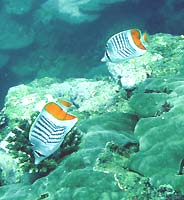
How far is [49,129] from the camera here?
2.59m

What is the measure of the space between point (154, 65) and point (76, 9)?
769cm

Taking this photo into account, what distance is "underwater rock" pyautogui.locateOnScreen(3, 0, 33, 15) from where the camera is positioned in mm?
14891

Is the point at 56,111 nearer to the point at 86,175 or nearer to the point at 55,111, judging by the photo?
the point at 55,111

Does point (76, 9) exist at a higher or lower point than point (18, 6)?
lower

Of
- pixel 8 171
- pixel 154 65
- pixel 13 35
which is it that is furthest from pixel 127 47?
pixel 13 35

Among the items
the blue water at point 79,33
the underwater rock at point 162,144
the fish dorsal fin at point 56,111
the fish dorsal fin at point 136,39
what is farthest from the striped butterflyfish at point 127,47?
the blue water at point 79,33

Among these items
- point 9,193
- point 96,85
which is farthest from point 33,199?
point 96,85

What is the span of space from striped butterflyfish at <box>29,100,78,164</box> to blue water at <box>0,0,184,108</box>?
1078cm

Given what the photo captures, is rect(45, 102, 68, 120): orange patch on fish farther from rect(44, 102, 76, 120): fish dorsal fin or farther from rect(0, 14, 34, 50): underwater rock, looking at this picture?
rect(0, 14, 34, 50): underwater rock

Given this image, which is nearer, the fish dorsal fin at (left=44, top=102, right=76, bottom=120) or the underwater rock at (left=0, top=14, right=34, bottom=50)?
the fish dorsal fin at (left=44, top=102, right=76, bottom=120)

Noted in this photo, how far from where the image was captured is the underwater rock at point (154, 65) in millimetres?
5965

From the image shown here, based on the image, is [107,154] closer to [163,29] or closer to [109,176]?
[109,176]

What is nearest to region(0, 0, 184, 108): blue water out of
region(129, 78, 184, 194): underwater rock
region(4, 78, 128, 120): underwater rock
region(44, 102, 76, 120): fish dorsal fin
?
region(4, 78, 128, 120): underwater rock

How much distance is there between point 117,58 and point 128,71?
107 inches
